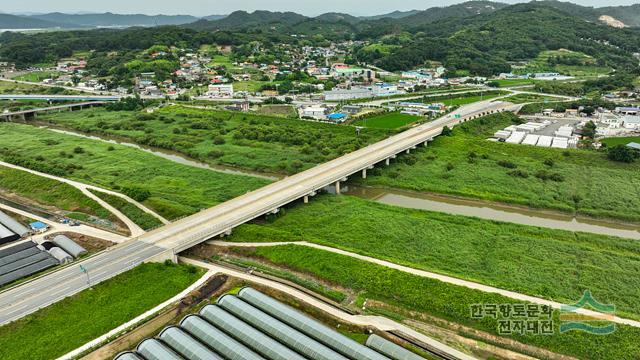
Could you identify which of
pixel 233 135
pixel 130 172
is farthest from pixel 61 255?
pixel 233 135

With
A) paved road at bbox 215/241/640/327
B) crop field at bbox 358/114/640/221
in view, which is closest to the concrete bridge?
paved road at bbox 215/241/640/327

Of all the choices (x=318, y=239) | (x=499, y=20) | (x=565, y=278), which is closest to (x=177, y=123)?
(x=318, y=239)

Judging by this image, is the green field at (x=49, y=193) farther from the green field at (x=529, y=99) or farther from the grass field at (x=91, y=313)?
the green field at (x=529, y=99)

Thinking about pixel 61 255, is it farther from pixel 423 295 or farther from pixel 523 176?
pixel 523 176

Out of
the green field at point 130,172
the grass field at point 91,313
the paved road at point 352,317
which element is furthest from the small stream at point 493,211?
the grass field at point 91,313

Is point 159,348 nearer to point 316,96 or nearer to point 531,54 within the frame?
point 316,96

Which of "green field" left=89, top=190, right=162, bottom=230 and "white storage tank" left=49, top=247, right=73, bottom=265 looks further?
"green field" left=89, top=190, right=162, bottom=230

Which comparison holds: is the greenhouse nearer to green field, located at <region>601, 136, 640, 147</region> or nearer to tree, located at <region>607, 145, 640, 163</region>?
tree, located at <region>607, 145, 640, 163</region>
